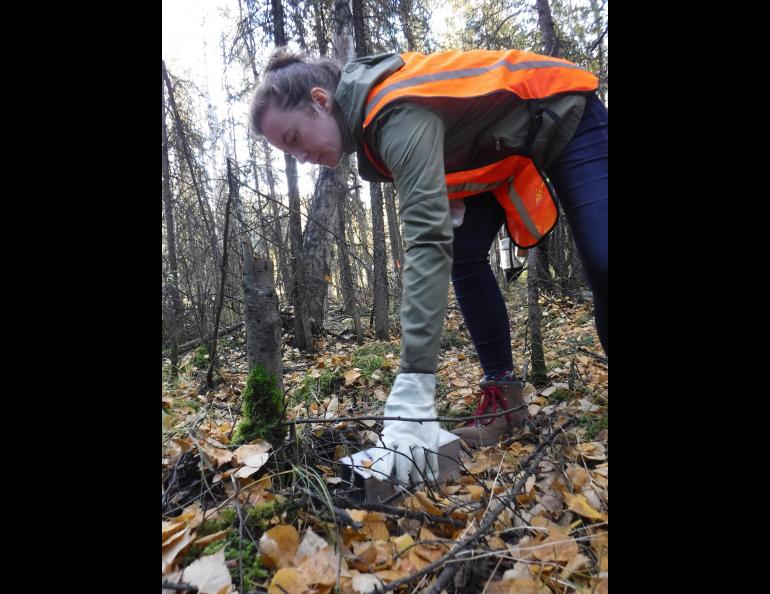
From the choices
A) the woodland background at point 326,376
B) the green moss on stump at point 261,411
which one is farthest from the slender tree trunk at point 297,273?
the green moss on stump at point 261,411

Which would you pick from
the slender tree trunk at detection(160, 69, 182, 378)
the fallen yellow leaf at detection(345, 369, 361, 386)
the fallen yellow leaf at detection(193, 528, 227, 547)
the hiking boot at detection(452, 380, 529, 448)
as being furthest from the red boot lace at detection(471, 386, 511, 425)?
the slender tree trunk at detection(160, 69, 182, 378)

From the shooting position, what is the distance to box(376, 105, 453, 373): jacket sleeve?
4.39 feet

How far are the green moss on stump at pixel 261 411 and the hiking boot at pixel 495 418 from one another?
2.67 feet

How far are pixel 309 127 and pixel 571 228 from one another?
43.2 inches

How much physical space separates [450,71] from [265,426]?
1.37m

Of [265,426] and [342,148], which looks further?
[342,148]

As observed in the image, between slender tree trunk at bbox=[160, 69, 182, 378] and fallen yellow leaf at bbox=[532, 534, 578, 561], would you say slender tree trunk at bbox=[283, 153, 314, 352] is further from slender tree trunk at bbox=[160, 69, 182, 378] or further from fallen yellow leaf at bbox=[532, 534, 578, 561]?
fallen yellow leaf at bbox=[532, 534, 578, 561]

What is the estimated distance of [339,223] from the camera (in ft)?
17.5

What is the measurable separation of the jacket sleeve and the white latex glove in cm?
5

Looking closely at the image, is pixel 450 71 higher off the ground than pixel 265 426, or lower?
higher
